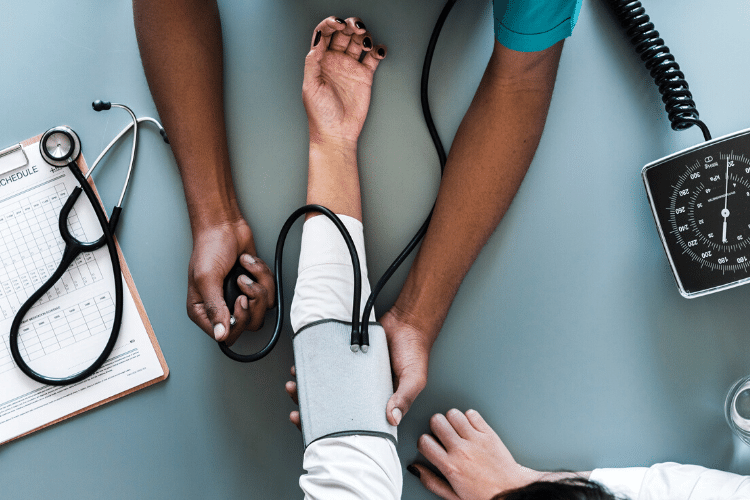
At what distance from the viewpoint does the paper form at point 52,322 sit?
0.88 m

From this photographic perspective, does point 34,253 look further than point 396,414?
Yes

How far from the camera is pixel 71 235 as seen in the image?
2.88 feet

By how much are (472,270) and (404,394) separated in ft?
0.88

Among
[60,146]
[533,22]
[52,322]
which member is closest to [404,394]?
[533,22]

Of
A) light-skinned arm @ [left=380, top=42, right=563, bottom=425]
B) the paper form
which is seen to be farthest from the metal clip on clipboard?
light-skinned arm @ [left=380, top=42, right=563, bottom=425]

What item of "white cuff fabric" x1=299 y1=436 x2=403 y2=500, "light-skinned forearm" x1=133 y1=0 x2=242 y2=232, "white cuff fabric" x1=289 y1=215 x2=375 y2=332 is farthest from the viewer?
"light-skinned forearm" x1=133 y1=0 x2=242 y2=232

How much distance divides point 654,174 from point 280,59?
26.2 inches

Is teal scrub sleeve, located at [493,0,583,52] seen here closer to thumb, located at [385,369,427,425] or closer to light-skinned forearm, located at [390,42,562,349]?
light-skinned forearm, located at [390,42,562,349]

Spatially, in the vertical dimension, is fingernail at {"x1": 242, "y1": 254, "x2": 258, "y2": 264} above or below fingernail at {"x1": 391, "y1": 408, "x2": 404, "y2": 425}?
above

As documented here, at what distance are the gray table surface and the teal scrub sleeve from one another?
0.19 metres

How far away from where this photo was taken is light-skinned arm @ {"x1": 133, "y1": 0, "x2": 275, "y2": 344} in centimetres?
81

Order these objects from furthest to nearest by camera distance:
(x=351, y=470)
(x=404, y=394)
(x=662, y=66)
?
(x=662, y=66) → (x=404, y=394) → (x=351, y=470)

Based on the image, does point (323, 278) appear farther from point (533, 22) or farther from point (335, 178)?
point (533, 22)

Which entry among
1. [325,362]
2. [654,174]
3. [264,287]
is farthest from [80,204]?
[654,174]
